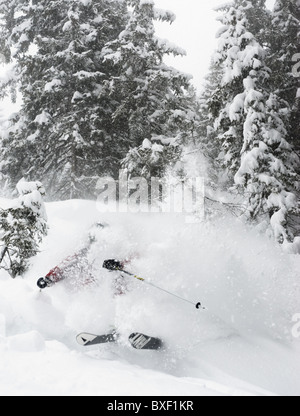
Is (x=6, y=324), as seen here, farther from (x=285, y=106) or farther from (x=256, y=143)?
(x=285, y=106)

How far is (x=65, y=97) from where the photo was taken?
45.0 ft

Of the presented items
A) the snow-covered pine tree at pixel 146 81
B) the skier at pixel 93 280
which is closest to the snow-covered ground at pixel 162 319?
the skier at pixel 93 280

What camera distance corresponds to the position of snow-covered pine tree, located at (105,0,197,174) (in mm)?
12031

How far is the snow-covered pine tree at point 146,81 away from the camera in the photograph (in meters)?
12.0

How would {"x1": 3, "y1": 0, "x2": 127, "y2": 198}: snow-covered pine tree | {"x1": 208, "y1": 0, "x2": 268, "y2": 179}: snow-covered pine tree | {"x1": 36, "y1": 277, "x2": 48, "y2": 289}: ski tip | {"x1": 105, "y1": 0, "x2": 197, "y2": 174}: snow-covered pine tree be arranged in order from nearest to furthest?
{"x1": 36, "y1": 277, "x2": 48, "y2": 289}: ski tip
{"x1": 208, "y1": 0, "x2": 268, "y2": 179}: snow-covered pine tree
{"x1": 105, "y1": 0, "x2": 197, "y2": 174}: snow-covered pine tree
{"x1": 3, "y1": 0, "x2": 127, "y2": 198}: snow-covered pine tree

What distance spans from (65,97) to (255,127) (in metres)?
8.74

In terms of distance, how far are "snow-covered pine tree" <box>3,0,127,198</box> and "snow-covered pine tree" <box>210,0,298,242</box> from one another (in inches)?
210

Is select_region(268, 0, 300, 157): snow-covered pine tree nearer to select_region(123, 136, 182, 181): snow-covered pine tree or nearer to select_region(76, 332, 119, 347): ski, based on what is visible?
select_region(123, 136, 182, 181): snow-covered pine tree

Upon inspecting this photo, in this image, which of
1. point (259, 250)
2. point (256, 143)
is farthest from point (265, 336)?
point (256, 143)

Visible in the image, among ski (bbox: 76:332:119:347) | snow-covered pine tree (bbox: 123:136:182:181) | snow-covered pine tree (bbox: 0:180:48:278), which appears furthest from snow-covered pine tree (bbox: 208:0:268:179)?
ski (bbox: 76:332:119:347)

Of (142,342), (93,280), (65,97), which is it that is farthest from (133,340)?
(65,97)

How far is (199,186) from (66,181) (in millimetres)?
6978

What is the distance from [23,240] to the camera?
21.6 ft

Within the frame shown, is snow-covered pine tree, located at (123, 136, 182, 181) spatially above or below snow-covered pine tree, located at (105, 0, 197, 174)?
below
